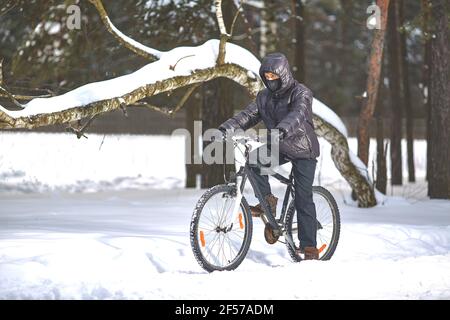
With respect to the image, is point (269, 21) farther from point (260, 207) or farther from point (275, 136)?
point (275, 136)

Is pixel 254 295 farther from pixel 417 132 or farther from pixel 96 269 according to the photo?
pixel 417 132

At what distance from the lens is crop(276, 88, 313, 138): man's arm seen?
7.96 m

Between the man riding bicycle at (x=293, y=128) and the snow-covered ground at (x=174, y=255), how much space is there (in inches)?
17.4

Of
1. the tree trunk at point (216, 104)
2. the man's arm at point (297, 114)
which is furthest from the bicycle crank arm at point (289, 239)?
the tree trunk at point (216, 104)

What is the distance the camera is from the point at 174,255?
871 cm

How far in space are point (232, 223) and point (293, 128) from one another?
0.99 metres

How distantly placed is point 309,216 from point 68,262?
87.6 inches

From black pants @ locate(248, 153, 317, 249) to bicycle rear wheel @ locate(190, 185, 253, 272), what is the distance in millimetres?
395

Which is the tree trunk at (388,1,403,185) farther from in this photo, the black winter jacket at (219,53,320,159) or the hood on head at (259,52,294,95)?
the hood on head at (259,52,294,95)

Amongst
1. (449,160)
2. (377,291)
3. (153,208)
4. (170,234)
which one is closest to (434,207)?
(449,160)

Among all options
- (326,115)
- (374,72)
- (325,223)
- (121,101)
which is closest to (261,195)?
(325,223)
